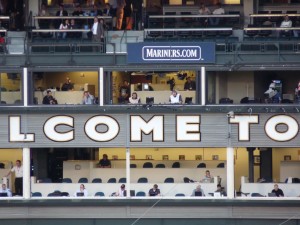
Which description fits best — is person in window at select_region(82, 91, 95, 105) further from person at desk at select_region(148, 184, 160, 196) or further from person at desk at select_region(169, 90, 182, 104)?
person at desk at select_region(148, 184, 160, 196)

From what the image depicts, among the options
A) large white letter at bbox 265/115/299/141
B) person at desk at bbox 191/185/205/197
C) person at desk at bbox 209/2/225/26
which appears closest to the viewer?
large white letter at bbox 265/115/299/141

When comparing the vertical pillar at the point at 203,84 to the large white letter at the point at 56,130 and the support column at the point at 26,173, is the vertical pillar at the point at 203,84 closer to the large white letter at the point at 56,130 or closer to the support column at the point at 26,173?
the large white letter at the point at 56,130

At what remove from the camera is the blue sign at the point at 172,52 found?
6238 centimetres

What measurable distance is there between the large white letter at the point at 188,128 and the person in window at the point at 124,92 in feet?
10.7

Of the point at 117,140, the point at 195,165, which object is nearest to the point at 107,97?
the point at 117,140

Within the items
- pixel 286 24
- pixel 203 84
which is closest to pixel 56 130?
pixel 203 84

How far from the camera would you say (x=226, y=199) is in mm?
61688

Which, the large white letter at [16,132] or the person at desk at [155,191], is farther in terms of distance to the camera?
the large white letter at [16,132]

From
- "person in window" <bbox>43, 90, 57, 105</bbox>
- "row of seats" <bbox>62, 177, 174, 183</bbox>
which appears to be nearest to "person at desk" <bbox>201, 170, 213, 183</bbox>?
"row of seats" <bbox>62, 177, 174, 183</bbox>

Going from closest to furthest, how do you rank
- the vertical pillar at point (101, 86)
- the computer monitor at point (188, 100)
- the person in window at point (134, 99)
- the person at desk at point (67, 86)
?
the vertical pillar at point (101, 86) → the person in window at point (134, 99) → the computer monitor at point (188, 100) → the person at desk at point (67, 86)

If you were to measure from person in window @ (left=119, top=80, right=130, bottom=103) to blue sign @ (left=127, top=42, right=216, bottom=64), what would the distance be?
274 cm

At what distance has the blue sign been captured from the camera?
62.4m

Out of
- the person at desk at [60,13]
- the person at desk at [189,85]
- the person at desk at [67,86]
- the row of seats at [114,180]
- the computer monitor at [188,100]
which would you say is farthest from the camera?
the person at desk at [60,13]

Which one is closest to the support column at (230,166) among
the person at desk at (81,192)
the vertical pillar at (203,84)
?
the vertical pillar at (203,84)
